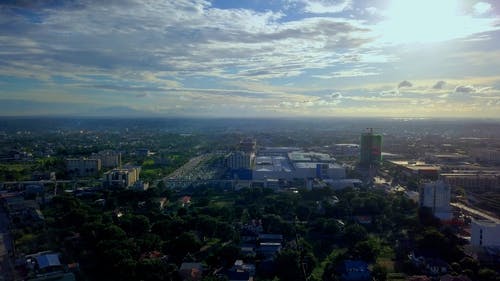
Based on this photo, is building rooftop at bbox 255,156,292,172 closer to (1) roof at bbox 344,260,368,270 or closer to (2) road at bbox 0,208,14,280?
(2) road at bbox 0,208,14,280

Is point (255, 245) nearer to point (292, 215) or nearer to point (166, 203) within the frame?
point (292, 215)

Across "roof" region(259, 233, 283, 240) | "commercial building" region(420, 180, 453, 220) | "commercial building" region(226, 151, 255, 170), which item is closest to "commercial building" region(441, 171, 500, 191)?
"commercial building" region(420, 180, 453, 220)

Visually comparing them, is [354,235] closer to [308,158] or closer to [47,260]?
[47,260]

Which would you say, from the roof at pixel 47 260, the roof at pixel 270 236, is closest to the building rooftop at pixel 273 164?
the roof at pixel 270 236

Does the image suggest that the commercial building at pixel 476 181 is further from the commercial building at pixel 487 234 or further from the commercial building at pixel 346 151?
the commercial building at pixel 346 151

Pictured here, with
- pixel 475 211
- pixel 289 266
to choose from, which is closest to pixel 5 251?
pixel 289 266
